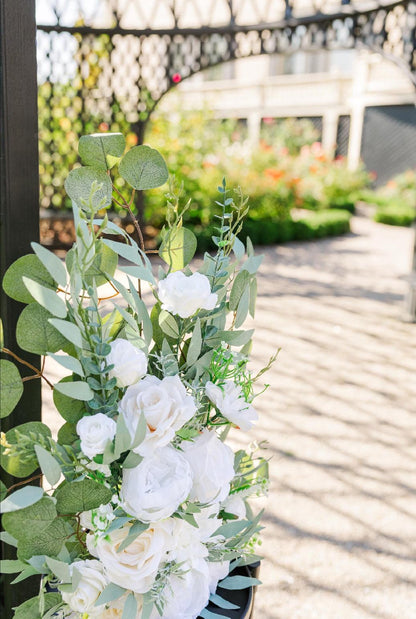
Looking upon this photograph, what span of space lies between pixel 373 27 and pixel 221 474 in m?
6.41

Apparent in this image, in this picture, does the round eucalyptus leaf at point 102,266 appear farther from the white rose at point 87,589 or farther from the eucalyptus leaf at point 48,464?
the white rose at point 87,589

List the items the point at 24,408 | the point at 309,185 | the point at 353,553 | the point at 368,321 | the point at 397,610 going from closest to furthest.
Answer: the point at 24,408 < the point at 397,610 < the point at 353,553 < the point at 368,321 < the point at 309,185

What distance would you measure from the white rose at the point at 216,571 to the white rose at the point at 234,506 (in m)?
0.08

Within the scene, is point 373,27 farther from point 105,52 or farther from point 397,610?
point 397,610

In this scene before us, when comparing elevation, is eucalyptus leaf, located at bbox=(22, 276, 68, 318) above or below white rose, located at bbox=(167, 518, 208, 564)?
above

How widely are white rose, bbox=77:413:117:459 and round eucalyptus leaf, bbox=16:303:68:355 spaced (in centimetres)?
14

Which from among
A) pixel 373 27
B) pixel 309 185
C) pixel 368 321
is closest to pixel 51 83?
pixel 373 27

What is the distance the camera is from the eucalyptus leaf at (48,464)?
81 cm

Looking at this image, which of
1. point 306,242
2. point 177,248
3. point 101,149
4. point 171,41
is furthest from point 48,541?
point 306,242

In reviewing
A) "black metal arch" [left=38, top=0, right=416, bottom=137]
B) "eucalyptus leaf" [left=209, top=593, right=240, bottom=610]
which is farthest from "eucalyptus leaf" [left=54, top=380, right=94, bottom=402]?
"black metal arch" [left=38, top=0, right=416, bottom=137]

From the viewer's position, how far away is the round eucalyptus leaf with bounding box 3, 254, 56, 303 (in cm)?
94

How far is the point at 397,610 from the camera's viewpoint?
2250 mm

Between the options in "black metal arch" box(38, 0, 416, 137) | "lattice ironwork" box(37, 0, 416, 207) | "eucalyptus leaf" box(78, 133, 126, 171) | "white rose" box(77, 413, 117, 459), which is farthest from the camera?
"lattice ironwork" box(37, 0, 416, 207)

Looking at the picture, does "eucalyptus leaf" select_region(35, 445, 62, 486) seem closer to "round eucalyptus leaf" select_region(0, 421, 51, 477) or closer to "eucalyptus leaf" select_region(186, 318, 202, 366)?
"round eucalyptus leaf" select_region(0, 421, 51, 477)
